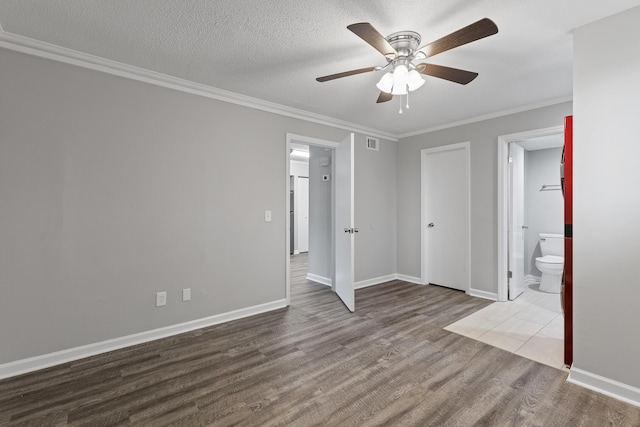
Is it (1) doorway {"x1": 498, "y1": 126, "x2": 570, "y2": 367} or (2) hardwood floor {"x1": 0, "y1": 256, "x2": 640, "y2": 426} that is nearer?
(2) hardwood floor {"x1": 0, "y1": 256, "x2": 640, "y2": 426}

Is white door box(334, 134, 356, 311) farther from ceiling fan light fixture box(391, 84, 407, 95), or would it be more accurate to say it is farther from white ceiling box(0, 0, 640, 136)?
ceiling fan light fixture box(391, 84, 407, 95)

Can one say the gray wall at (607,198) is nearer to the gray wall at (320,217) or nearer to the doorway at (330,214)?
the doorway at (330,214)

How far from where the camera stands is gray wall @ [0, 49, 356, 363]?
228 centimetres

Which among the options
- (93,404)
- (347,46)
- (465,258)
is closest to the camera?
(93,404)

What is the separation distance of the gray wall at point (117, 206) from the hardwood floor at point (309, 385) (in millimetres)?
369

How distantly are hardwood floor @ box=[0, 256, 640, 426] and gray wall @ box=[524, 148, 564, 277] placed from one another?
3.25m

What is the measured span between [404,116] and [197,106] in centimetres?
264

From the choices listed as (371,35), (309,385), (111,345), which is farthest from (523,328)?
(111,345)

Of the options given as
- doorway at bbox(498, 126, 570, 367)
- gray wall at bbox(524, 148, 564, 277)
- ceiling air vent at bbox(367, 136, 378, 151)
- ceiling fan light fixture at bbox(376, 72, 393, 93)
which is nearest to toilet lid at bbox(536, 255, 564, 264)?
doorway at bbox(498, 126, 570, 367)

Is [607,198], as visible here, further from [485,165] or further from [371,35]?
[485,165]

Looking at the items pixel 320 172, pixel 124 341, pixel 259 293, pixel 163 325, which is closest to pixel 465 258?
pixel 320 172

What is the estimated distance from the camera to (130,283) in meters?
2.71

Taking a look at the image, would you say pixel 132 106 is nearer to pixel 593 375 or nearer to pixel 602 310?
pixel 602 310

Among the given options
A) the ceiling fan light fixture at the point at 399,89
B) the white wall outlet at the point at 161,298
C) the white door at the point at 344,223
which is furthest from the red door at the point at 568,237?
the white wall outlet at the point at 161,298
